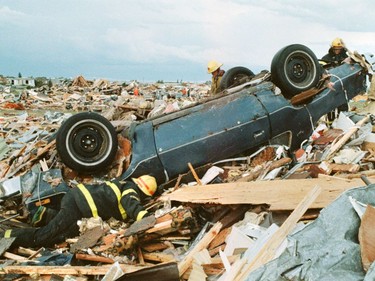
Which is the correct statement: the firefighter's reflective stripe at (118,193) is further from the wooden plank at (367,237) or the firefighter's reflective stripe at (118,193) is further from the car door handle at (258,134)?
the wooden plank at (367,237)

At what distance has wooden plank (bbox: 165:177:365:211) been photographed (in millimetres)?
4722

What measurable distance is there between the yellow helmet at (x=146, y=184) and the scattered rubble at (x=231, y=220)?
0.48ft

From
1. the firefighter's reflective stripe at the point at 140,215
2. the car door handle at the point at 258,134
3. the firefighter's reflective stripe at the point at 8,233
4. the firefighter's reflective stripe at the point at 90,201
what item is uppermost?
the car door handle at the point at 258,134

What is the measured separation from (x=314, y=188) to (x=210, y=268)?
4.16 ft

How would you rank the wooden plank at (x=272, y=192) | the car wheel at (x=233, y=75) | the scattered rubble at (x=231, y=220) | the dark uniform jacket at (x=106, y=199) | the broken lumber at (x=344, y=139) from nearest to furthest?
the scattered rubble at (x=231, y=220) → the wooden plank at (x=272, y=192) → the dark uniform jacket at (x=106, y=199) → the broken lumber at (x=344, y=139) → the car wheel at (x=233, y=75)

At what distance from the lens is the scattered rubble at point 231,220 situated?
3.42m

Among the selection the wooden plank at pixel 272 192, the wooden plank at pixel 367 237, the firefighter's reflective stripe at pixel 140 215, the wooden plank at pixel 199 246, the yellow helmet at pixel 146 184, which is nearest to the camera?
the wooden plank at pixel 367 237

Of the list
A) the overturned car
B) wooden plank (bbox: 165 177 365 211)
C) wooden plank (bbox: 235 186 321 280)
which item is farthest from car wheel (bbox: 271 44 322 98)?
wooden plank (bbox: 235 186 321 280)

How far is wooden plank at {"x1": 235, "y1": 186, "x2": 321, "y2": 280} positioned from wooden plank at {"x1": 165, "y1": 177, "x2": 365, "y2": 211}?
4.0 inches

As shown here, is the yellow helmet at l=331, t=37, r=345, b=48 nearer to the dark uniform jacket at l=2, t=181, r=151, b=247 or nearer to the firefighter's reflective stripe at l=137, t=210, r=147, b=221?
the dark uniform jacket at l=2, t=181, r=151, b=247

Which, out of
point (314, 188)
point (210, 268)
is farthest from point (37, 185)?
point (314, 188)

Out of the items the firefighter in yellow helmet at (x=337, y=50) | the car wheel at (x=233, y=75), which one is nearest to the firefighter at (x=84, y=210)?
the car wheel at (x=233, y=75)

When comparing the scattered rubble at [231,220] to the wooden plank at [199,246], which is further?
the wooden plank at [199,246]

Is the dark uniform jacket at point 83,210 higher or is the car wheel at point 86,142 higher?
the car wheel at point 86,142
